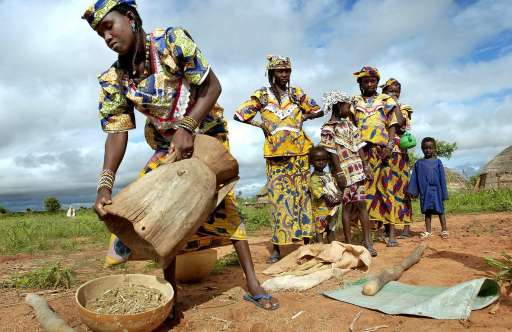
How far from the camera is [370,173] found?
5027 millimetres

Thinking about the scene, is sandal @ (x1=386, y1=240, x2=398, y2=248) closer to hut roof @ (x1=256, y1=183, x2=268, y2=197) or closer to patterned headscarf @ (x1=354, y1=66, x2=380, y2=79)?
patterned headscarf @ (x1=354, y1=66, x2=380, y2=79)

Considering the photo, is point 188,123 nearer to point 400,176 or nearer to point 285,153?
point 285,153

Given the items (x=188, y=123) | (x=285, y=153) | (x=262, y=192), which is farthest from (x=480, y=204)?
(x=188, y=123)

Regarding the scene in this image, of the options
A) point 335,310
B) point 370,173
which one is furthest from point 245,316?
point 370,173

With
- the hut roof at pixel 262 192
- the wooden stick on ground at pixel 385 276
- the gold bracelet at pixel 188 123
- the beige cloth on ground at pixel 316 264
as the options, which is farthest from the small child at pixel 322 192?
the hut roof at pixel 262 192

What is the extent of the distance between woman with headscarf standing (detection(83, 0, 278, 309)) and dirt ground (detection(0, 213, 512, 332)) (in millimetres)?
258

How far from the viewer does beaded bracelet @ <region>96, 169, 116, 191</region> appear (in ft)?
8.39

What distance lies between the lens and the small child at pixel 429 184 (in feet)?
18.9

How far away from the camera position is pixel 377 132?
5.21 m

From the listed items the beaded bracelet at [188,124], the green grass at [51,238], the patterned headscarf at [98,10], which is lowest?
the green grass at [51,238]

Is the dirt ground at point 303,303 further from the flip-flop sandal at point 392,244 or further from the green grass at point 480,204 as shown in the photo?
the green grass at point 480,204

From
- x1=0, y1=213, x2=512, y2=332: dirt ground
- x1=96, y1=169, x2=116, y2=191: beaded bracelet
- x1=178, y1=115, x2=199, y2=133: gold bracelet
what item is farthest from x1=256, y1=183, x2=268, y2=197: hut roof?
x1=178, y1=115, x2=199, y2=133: gold bracelet

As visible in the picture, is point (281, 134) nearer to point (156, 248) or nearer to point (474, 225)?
point (156, 248)

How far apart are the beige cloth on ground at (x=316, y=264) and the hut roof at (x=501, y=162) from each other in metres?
25.5
